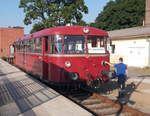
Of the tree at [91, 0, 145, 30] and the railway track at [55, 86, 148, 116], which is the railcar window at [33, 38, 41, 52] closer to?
the railway track at [55, 86, 148, 116]

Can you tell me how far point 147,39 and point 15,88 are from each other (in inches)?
645

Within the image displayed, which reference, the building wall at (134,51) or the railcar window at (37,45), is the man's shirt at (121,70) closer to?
the railcar window at (37,45)

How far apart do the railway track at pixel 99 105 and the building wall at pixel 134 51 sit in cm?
1458

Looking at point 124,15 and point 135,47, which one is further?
point 124,15

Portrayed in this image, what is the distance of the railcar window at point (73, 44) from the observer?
38.2 ft

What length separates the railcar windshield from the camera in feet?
39.5

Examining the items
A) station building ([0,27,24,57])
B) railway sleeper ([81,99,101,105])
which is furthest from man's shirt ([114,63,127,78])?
station building ([0,27,24,57])

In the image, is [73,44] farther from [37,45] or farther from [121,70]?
[37,45]

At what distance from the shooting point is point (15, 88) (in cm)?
1265

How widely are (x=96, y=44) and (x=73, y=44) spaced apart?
1115 millimetres

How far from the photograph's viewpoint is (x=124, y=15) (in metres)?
54.5

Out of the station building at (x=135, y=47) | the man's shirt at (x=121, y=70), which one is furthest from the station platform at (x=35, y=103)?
the station building at (x=135, y=47)

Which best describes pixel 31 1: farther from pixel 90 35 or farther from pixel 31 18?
pixel 90 35

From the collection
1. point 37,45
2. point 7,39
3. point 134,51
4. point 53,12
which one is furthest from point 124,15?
point 37,45
